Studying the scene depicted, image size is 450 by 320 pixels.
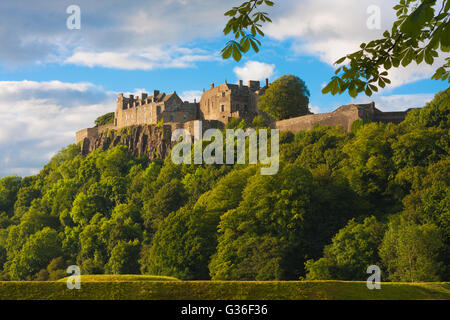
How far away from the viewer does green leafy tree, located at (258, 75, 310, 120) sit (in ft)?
272

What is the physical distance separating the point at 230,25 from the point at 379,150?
165ft

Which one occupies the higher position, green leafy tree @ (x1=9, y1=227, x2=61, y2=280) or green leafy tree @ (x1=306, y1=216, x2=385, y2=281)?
green leafy tree @ (x1=306, y1=216, x2=385, y2=281)

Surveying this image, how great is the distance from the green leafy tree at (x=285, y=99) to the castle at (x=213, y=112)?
3.78m

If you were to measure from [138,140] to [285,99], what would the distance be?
3019 cm

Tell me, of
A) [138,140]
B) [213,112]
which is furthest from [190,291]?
[138,140]

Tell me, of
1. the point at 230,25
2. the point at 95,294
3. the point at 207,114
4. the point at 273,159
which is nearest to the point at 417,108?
the point at 273,159

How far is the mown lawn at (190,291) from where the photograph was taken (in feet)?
68.0

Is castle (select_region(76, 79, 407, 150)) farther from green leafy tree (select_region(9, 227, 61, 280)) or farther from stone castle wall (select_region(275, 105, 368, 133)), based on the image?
green leafy tree (select_region(9, 227, 61, 280))

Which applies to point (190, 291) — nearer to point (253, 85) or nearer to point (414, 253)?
point (414, 253)

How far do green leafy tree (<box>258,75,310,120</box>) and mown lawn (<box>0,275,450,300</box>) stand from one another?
62.4 meters

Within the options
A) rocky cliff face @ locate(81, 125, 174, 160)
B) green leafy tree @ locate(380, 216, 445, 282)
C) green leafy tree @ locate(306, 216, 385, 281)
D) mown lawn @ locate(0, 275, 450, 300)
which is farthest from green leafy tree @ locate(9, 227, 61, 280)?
mown lawn @ locate(0, 275, 450, 300)

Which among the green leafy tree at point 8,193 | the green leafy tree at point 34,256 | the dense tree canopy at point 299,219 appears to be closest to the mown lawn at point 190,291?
the dense tree canopy at point 299,219

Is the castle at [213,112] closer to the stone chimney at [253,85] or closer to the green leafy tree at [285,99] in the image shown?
the stone chimney at [253,85]
